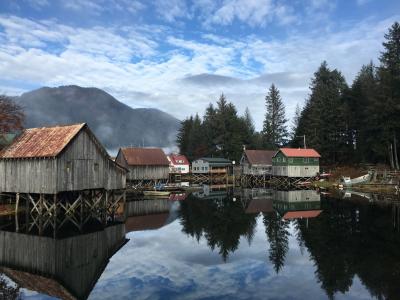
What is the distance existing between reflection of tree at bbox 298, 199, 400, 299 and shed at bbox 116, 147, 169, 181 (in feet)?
122

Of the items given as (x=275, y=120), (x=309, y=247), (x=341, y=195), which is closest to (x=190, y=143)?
(x=275, y=120)

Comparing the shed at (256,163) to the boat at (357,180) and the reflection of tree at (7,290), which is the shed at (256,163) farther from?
the reflection of tree at (7,290)

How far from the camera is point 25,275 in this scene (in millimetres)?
19578

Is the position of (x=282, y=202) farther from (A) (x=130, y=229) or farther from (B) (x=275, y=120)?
(B) (x=275, y=120)

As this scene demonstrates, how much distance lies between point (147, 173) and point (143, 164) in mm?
1880

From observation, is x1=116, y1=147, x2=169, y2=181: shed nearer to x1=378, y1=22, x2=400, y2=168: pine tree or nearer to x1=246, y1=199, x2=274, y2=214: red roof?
x1=246, y1=199, x2=274, y2=214: red roof

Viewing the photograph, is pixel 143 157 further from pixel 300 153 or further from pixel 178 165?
pixel 300 153

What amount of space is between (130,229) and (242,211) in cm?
1449

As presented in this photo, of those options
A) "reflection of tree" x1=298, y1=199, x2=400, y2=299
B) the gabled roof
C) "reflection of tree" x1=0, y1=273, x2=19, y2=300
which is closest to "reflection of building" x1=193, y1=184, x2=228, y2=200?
the gabled roof

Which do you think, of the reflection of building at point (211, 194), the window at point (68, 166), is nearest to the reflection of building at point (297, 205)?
the reflection of building at point (211, 194)

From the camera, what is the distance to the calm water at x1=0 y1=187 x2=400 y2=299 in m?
17.8

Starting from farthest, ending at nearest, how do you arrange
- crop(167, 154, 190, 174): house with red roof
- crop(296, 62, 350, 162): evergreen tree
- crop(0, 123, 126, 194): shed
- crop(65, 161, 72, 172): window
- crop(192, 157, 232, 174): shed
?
crop(167, 154, 190, 174): house with red roof
crop(192, 157, 232, 174): shed
crop(296, 62, 350, 162): evergreen tree
crop(65, 161, 72, 172): window
crop(0, 123, 126, 194): shed

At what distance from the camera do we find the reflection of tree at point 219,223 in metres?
27.9

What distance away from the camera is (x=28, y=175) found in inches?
1193
